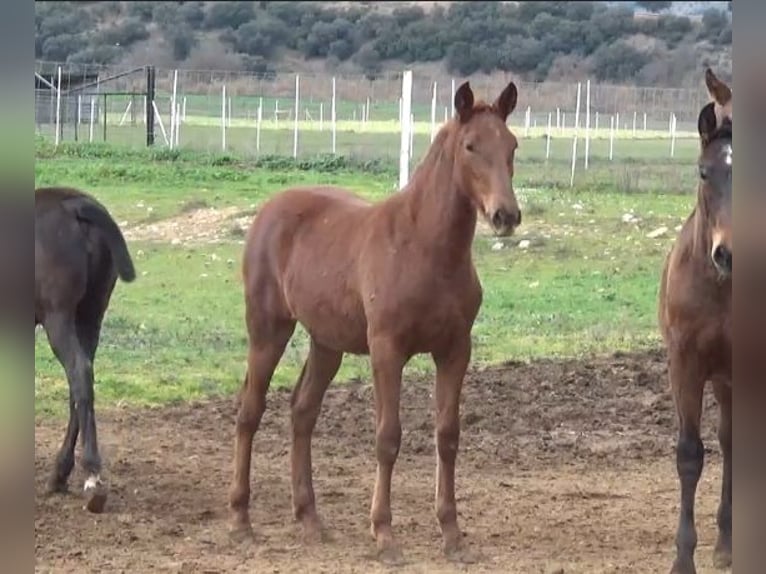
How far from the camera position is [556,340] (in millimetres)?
11727

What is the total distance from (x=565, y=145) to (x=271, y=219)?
66.9ft

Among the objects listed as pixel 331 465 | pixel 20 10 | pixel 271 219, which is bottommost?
pixel 331 465

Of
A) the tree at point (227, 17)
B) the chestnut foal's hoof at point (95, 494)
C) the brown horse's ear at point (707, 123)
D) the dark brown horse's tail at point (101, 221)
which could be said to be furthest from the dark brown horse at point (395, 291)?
the tree at point (227, 17)

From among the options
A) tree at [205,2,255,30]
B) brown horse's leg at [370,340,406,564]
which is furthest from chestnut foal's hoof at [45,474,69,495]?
tree at [205,2,255,30]

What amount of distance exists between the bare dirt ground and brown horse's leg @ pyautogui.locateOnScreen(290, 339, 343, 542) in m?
0.17

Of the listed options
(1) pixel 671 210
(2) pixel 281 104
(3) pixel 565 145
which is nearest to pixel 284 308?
(1) pixel 671 210

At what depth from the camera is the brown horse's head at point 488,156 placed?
18.1 feet

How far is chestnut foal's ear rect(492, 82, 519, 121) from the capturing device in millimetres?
5949

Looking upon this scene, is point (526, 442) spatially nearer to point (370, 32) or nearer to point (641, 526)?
point (641, 526)

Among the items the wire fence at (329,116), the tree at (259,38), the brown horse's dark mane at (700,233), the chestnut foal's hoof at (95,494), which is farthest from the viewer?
the tree at (259,38)

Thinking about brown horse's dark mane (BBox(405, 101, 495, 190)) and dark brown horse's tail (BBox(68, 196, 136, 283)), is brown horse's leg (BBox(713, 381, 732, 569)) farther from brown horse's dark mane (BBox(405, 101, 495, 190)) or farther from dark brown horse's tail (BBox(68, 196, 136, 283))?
dark brown horse's tail (BBox(68, 196, 136, 283))

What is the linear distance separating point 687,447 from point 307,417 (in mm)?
2167

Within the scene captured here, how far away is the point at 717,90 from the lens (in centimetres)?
523

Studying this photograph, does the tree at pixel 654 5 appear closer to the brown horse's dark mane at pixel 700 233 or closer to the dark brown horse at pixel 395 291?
the dark brown horse at pixel 395 291
